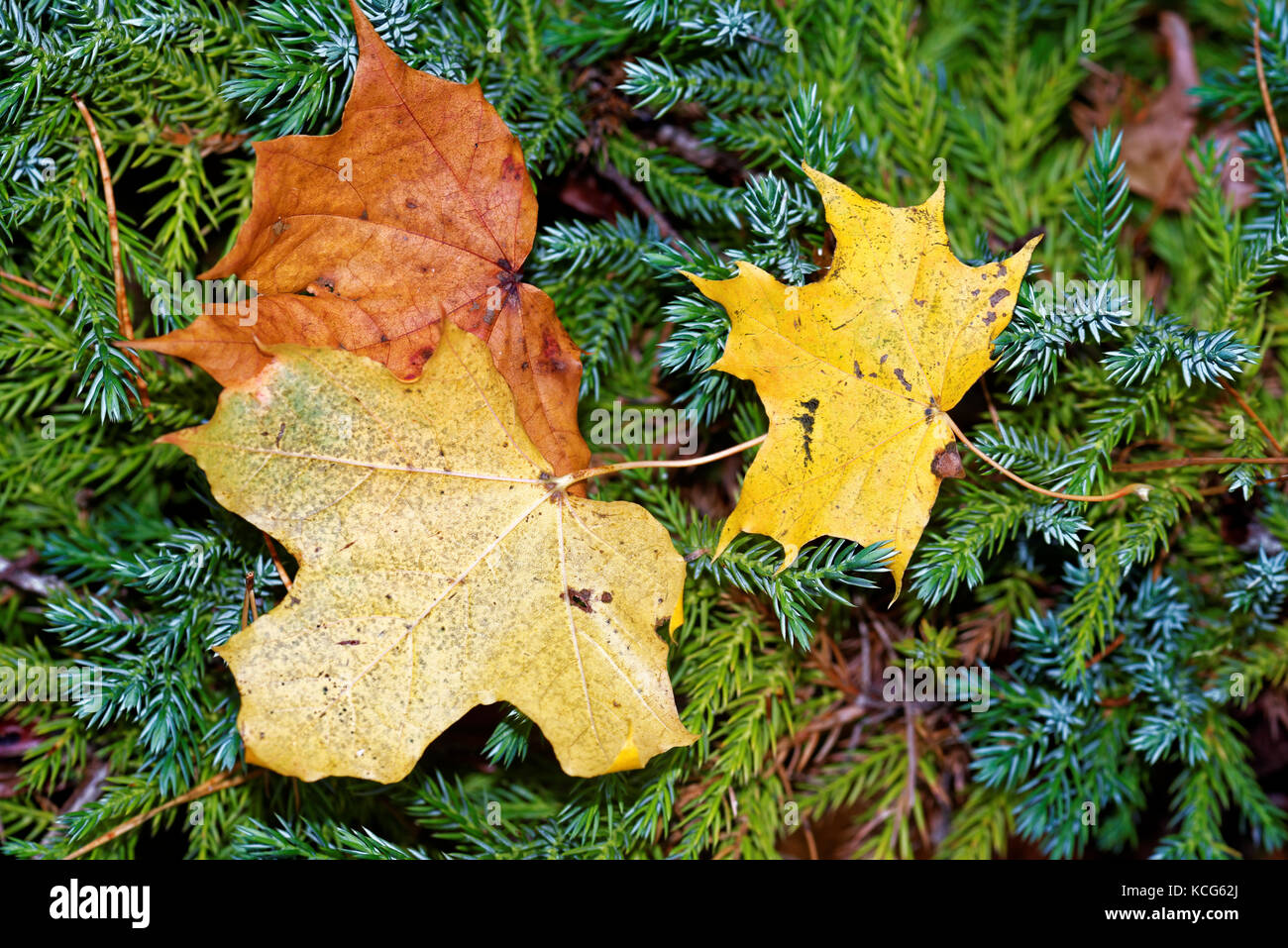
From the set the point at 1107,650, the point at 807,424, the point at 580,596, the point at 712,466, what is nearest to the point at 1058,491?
the point at 1107,650

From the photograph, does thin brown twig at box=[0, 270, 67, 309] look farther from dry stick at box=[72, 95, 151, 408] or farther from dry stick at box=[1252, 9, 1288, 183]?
dry stick at box=[1252, 9, 1288, 183]

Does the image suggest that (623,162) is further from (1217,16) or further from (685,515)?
(1217,16)

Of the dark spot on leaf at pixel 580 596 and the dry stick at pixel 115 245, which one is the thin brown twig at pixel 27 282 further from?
the dark spot on leaf at pixel 580 596

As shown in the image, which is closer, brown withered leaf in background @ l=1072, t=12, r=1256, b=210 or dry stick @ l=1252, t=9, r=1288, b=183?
dry stick @ l=1252, t=9, r=1288, b=183

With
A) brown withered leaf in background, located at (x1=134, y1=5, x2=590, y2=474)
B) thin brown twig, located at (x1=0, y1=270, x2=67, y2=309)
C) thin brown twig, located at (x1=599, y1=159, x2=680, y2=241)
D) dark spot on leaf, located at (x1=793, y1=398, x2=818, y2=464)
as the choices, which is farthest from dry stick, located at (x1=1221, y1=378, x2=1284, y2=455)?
thin brown twig, located at (x1=0, y1=270, x2=67, y2=309)

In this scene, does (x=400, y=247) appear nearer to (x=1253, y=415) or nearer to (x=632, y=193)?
(x=632, y=193)

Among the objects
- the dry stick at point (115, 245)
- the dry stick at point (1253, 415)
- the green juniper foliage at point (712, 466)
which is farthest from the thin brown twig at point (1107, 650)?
the dry stick at point (115, 245)
